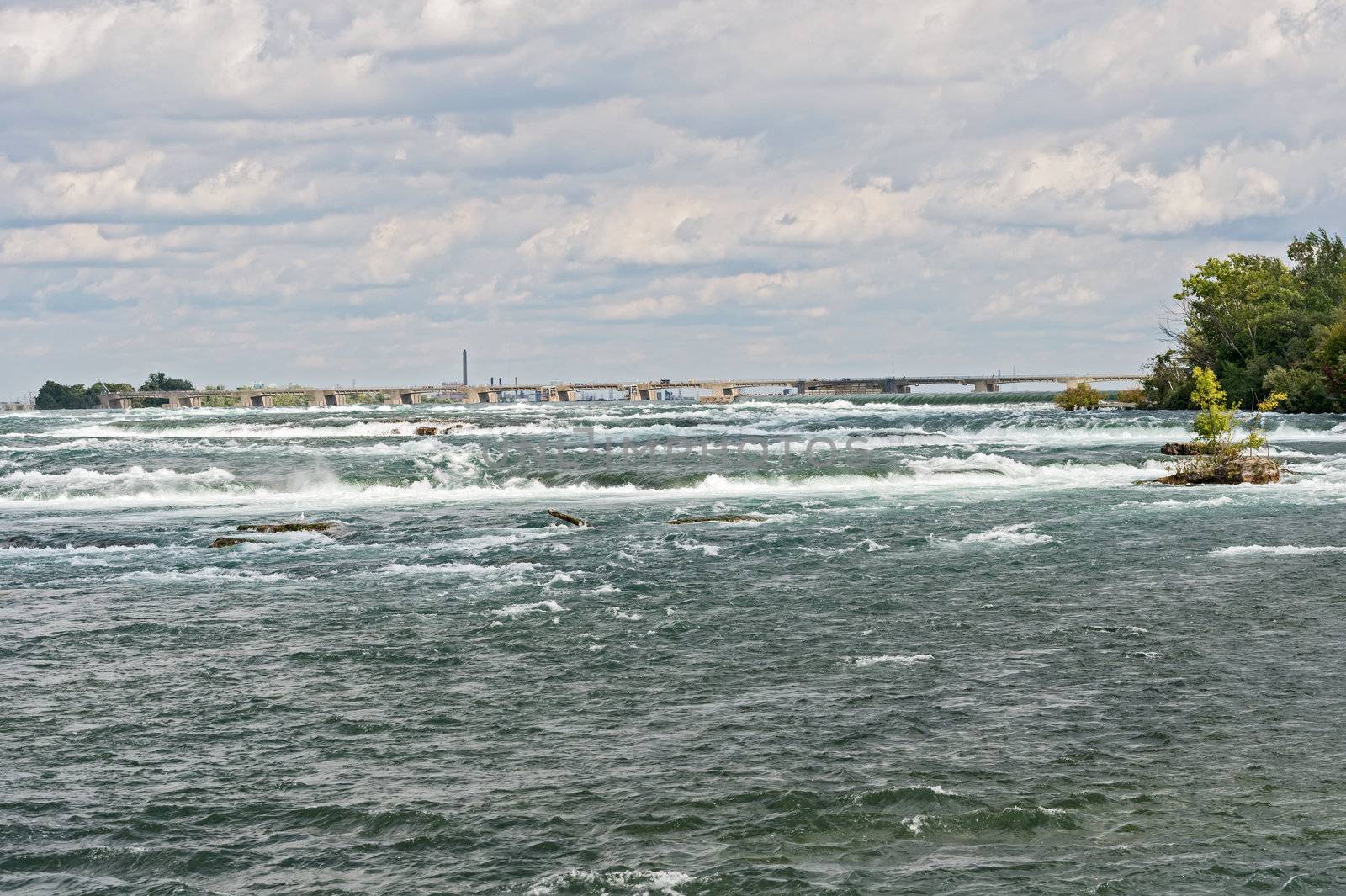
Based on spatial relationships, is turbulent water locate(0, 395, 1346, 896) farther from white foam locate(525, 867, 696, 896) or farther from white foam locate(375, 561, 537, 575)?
white foam locate(375, 561, 537, 575)

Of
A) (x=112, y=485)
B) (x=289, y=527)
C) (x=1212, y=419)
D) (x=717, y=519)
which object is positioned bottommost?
(x=717, y=519)

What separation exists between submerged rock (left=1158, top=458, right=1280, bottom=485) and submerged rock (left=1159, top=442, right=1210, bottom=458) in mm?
2042

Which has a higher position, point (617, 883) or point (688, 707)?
point (688, 707)

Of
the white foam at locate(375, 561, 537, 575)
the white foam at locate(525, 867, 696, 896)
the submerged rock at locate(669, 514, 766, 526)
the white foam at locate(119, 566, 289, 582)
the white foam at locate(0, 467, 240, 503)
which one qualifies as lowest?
the white foam at locate(525, 867, 696, 896)

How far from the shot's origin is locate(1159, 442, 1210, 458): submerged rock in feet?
141

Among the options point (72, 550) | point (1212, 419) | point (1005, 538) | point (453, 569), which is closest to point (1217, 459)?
point (1212, 419)

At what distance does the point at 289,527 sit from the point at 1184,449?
33.0 m

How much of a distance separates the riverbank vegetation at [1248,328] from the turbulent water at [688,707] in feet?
206

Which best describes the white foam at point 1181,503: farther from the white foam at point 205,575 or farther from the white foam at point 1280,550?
the white foam at point 205,575

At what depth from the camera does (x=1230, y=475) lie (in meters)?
40.0

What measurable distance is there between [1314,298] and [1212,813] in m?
101

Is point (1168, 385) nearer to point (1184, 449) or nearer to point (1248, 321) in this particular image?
point (1248, 321)

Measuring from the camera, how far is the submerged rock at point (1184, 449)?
4309 cm

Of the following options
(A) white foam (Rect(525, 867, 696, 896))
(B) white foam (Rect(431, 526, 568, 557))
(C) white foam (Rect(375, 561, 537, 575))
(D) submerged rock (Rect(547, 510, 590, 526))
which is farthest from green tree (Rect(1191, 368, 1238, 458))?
(A) white foam (Rect(525, 867, 696, 896))
